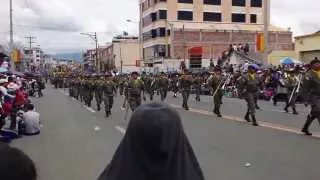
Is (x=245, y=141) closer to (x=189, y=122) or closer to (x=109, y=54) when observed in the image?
(x=189, y=122)

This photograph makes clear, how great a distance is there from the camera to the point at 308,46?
165 ft

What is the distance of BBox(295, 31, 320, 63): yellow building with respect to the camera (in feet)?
161

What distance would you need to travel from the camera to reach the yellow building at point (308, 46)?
49.0 meters

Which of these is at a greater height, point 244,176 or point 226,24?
point 226,24

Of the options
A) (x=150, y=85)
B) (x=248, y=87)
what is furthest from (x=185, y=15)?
(x=248, y=87)

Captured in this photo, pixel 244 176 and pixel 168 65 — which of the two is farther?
pixel 168 65

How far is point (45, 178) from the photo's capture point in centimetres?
1096

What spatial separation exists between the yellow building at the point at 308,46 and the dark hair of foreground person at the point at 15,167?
47.3 metres

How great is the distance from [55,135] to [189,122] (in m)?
5.02

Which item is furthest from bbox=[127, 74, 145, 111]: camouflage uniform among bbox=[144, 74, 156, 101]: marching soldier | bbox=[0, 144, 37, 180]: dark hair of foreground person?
bbox=[144, 74, 156, 101]: marching soldier

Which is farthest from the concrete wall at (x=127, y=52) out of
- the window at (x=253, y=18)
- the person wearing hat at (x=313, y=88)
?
the person wearing hat at (x=313, y=88)

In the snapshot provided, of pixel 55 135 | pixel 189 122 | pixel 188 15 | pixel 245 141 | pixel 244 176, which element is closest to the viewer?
pixel 244 176

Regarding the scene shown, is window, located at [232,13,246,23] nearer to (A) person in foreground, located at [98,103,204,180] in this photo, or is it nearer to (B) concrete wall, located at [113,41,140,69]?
(B) concrete wall, located at [113,41,140,69]

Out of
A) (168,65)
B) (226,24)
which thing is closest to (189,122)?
(168,65)
